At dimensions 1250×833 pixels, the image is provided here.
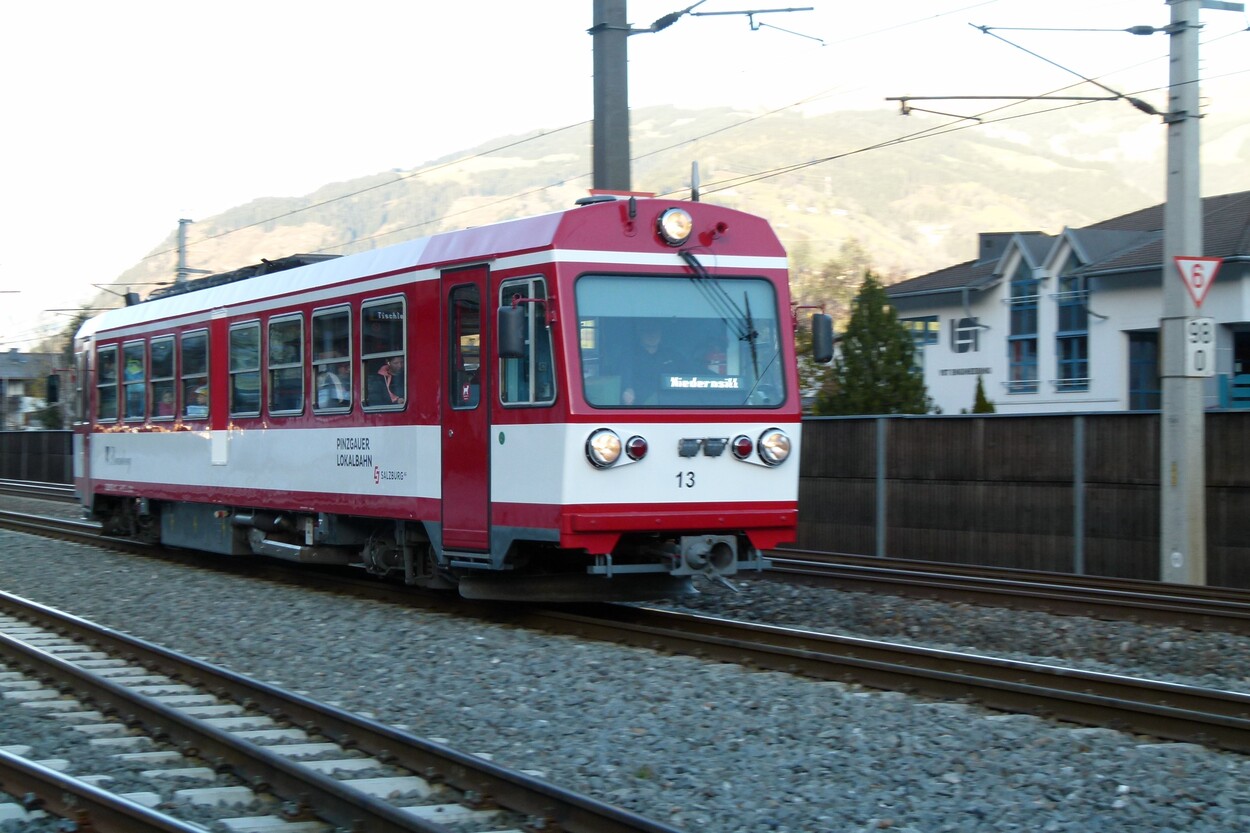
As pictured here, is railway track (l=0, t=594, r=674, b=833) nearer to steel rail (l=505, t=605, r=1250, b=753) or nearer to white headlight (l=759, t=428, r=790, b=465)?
steel rail (l=505, t=605, r=1250, b=753)

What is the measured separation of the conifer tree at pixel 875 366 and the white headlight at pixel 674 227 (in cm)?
2504

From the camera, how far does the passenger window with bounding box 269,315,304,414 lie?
1284 cm

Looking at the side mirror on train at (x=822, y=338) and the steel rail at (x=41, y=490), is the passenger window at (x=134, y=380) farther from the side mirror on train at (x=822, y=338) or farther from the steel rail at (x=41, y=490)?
the steel rail at (x=41, y=490)

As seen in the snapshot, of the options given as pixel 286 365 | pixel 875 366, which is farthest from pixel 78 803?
pixel 875 366

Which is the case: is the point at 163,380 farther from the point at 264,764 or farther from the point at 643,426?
the point at 264,764

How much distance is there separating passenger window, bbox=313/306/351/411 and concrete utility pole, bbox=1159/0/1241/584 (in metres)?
7.92

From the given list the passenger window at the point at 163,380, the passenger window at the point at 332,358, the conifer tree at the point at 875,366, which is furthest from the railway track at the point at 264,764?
the conifer tree at the point at 875,366

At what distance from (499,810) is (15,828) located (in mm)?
1974

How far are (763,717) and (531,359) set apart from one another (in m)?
3.56

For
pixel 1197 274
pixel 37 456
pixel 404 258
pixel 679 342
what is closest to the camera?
pixel 679 342

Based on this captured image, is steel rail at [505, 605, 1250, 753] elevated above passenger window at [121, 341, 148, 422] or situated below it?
below

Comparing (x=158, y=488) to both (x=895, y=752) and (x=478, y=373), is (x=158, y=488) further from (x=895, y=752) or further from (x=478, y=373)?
(x=895, y=752)

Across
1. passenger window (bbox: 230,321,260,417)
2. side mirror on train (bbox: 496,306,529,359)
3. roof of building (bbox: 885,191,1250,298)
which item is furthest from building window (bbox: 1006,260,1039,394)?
side mirror on train (bbox: 496,306,529,359)

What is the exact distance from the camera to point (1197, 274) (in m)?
13.1
